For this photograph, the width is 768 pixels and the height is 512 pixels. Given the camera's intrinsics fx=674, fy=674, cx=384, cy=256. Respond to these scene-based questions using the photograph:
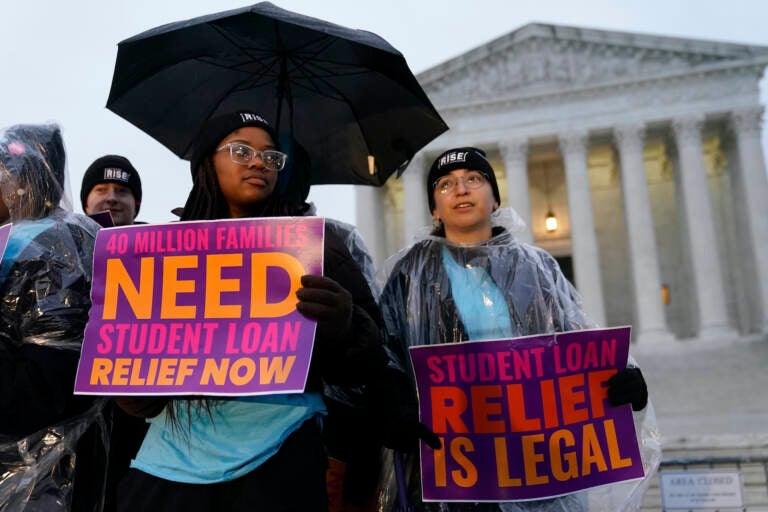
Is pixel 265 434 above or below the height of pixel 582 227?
below

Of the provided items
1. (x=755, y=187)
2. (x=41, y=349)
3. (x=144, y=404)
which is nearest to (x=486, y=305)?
(x=144, y=404)

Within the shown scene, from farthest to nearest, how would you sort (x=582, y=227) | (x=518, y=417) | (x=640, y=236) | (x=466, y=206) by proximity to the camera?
1. (x=582, y=227)
2. (x=640, y=236)
3. (x=466, y=206)
4. (x=518, y=417)

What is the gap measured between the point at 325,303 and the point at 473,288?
1390 millimetres

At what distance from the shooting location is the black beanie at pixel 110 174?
513cm

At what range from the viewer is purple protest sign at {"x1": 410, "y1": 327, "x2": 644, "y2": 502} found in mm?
3246

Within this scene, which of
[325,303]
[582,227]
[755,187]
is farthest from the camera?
[582,227]

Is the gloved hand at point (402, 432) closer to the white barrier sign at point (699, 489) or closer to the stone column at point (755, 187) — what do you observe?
the white barrier sign at point (699, 489)

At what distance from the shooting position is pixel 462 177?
151 inches

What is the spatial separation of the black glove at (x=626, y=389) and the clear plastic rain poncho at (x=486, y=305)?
0.95 ft

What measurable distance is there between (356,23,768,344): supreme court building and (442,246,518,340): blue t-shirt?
89.4 ft

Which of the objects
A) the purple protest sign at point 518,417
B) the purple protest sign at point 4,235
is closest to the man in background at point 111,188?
the purple protest sign at point 4,235

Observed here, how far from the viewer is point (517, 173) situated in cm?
3212

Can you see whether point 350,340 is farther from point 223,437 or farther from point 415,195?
point 415,195

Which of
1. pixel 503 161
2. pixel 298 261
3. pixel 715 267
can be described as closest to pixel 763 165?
pixel 715 267
